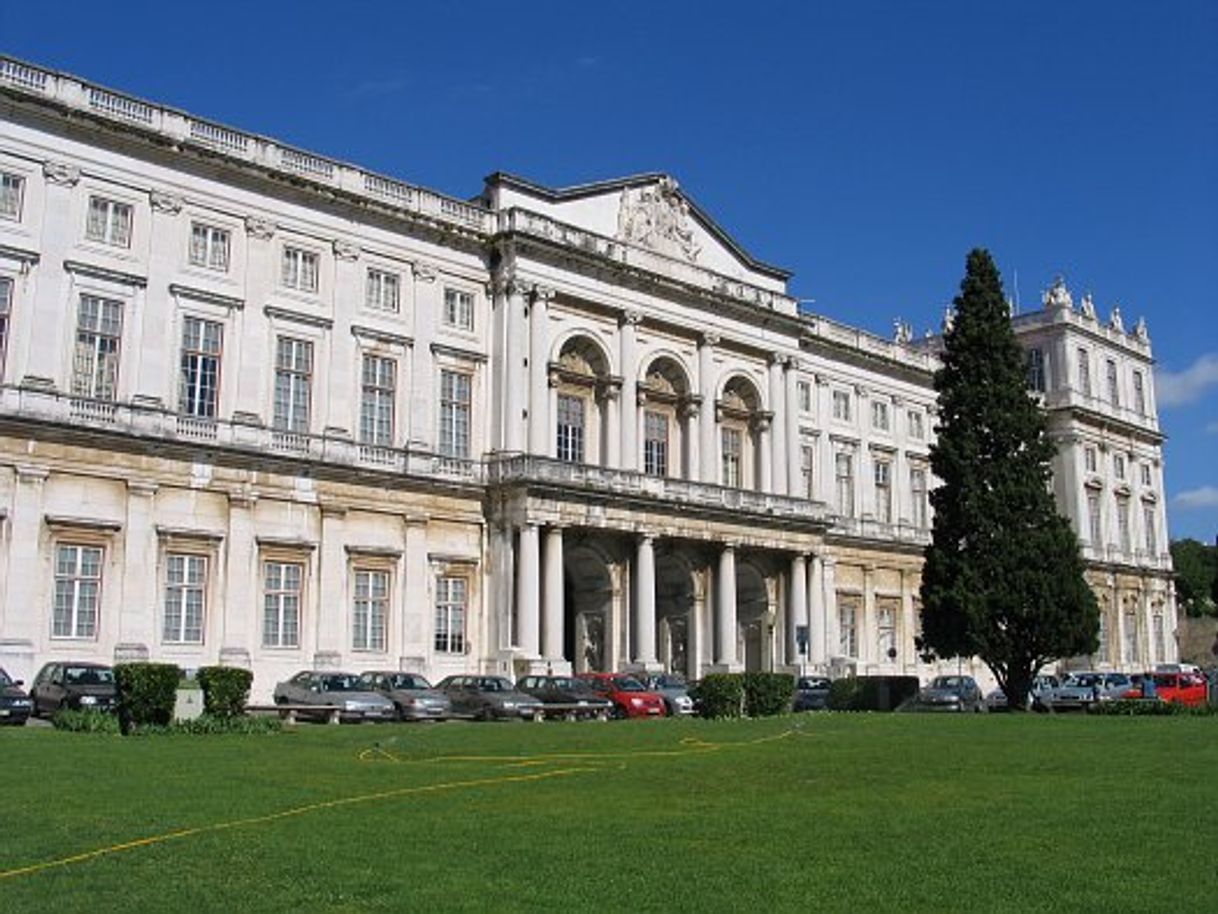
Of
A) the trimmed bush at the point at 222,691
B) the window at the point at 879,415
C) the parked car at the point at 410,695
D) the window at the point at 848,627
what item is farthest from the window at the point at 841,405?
the trimmed bush at the point at 222,691

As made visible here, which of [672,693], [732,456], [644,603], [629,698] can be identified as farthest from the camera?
[732,456]

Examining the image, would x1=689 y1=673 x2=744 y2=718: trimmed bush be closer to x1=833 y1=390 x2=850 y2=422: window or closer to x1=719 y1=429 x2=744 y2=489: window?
x1=719 y1=429 x2=744 y2=489: window

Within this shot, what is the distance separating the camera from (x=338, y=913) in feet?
28.8

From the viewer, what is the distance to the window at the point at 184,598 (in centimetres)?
3888

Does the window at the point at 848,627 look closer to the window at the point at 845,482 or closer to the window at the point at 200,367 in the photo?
the window at the point at 845,482

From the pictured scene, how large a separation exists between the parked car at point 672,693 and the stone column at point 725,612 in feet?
32.9

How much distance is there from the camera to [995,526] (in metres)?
43.9

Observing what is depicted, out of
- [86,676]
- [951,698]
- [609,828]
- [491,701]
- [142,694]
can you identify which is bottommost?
[609,828]

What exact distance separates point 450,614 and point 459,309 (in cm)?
1134

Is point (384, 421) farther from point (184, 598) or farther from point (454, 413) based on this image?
point (184, 598)

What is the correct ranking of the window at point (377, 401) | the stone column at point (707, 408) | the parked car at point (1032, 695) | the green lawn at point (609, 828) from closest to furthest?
the green lawn at point (609, 828), the window at point (377, 401), the parked car at point (1032, 695), the stone column at point (707, 408)

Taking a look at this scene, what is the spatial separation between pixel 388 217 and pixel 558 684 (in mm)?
18166

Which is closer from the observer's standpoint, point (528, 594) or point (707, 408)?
point (528, 594)

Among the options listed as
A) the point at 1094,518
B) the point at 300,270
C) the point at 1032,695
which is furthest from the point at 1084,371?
the point at 300,270
